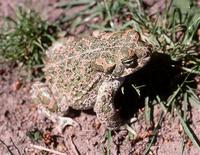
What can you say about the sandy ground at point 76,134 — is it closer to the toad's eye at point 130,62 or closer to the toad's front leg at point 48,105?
the toad's front leg at point 48,105

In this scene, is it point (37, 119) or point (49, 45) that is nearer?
point (37, 119)

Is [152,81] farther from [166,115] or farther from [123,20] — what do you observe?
[123,20]

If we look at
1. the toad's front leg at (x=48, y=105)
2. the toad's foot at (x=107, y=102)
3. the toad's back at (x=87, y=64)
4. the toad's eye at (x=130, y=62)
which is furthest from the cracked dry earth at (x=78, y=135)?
→ the toad's eye at (x=130, y=62)

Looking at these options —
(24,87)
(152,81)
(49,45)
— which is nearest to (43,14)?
(49,45)

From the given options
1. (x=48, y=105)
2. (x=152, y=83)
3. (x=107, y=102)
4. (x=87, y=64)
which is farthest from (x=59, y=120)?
(x=152, y=83)

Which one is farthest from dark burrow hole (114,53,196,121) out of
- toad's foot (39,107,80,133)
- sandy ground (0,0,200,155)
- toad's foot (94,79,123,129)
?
toad's foot (39,107,80,133)
